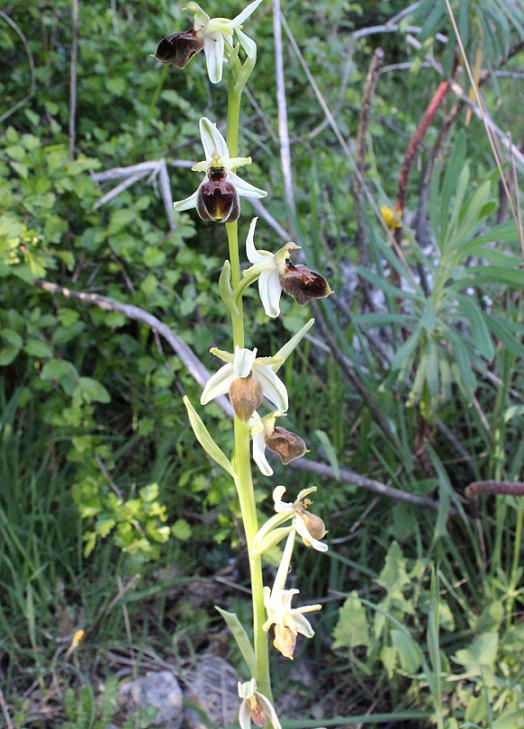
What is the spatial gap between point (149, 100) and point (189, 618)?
1.91m

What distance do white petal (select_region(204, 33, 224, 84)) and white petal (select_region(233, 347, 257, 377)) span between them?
0.47 metres

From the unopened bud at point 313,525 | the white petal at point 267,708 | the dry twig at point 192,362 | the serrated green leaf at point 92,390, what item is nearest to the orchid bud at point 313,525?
the unopened bud at point 313,525

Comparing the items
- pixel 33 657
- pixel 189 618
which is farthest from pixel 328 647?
pixel 33 657

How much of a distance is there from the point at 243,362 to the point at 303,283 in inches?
6.7

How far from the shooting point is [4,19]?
2738 mm

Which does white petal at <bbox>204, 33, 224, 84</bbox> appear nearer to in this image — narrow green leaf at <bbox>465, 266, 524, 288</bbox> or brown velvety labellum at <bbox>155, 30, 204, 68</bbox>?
brown velvety labellum at <bbox>155, 30, 204, 68</bbox>

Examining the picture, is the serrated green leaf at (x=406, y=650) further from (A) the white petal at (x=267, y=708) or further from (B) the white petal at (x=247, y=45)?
(B) the white petal at (x=247, y=45)

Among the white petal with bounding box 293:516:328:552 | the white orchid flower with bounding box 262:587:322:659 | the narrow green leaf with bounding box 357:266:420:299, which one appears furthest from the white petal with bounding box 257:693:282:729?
the narrow green leaf with bounding box 357:266:420:299

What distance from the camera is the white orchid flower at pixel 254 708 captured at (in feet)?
4.45

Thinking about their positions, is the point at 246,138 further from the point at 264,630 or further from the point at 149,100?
the point at 264,630

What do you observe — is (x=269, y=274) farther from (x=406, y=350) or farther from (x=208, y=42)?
(x=406, y=350)

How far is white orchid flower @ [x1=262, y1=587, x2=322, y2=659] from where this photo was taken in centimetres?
131

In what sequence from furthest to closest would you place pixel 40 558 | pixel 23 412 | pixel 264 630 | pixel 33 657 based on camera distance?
pixel 23 412 → pixel 40 558 → pixel 33 657 → pixel 264 630

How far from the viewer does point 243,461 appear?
132 cm
